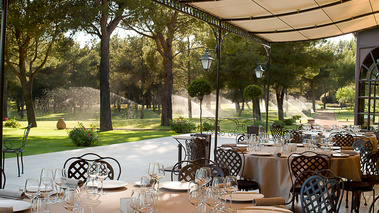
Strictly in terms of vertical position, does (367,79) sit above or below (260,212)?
above

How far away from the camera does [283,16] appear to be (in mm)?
7492

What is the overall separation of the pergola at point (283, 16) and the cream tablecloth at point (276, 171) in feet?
6.72

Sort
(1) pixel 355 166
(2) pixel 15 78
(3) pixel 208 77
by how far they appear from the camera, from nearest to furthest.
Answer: (1) pixel 355 166, (3) pixel 208 77, (2) pixel 15 78

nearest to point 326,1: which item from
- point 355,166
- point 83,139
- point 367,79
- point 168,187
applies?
point 355,166

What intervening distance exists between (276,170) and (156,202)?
9.60ft

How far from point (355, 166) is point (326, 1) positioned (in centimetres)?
288

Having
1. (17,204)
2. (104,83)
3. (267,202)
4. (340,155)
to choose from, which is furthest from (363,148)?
(104,83)

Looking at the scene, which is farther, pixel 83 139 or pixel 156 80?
pixel 156 80

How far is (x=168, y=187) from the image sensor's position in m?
3.26

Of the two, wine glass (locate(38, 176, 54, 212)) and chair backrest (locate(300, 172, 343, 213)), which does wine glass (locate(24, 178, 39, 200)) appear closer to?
wine glass (locate(38, 176, 54, 212))

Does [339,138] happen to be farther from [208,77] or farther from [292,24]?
[208,77]

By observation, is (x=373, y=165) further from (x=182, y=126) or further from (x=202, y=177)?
(x=182, y=126)

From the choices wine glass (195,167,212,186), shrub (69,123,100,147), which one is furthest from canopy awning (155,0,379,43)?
shrub (69,123,100,147)

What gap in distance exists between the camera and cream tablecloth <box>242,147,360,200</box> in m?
5.25
